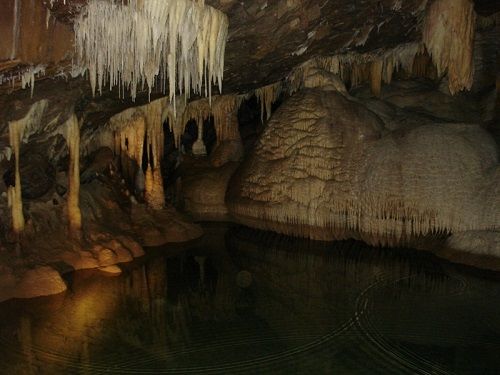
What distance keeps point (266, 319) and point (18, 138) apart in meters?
4.19

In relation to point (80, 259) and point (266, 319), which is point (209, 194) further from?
point (266, 319)

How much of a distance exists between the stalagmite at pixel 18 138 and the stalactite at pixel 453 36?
19.7ft

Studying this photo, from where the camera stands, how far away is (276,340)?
5.46m

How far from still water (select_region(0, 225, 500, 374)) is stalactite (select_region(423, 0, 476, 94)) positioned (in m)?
3.21

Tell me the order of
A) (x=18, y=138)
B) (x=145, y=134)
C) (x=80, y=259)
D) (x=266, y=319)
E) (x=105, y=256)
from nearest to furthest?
(x=266, y=319) < (x=18, y=138) < (x=80, y=259) < (x=105, y=256) < (x=145, y=134)

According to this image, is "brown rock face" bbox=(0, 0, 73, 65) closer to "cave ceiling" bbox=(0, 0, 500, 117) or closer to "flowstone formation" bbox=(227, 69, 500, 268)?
"cave ceiling" bbox=(0, 0, 500, 117)

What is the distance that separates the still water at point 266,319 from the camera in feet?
16.2

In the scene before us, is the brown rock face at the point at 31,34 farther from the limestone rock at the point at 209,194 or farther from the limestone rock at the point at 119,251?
the limestone rock at the point at 209,194

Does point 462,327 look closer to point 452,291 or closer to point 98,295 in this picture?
point 452,291

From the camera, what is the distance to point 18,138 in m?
7.06

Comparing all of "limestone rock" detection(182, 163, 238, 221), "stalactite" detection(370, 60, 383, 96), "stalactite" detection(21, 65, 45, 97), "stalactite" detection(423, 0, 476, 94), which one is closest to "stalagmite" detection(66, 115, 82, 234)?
"stalactite" detection(21, 65, 45, 97)

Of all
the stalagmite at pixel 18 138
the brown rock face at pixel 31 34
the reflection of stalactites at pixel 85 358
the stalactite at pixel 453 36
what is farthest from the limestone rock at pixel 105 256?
the stalactite at pixel 453 36

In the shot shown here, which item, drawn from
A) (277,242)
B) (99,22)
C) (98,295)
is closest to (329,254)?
(277,242)

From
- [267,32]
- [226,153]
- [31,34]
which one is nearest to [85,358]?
[31,34]
